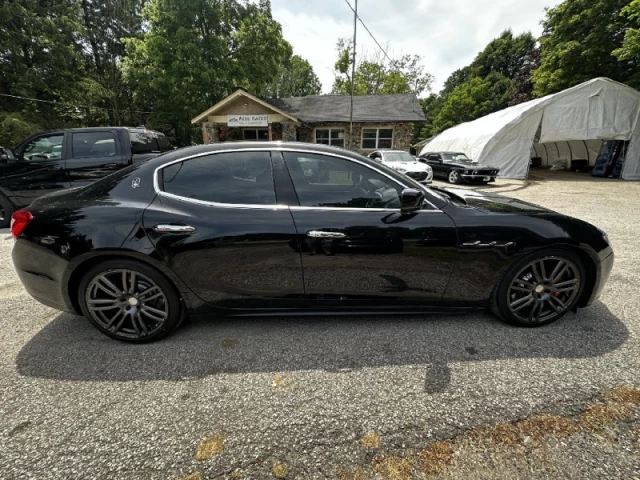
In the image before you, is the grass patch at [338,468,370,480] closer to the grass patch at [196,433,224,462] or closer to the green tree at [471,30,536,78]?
the grass patch at [196,433,224,462]

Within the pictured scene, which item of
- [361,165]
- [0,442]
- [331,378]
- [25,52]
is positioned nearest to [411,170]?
[361,165]

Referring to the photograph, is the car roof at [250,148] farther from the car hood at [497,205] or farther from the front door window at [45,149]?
the front door window at [45,149]

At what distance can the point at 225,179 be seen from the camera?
87.0 inches

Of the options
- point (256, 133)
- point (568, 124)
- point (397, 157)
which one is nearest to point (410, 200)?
point (397, 157)

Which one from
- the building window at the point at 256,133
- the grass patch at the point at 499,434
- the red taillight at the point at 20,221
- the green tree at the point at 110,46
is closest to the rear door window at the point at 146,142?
the red taillight at the point at 20,221

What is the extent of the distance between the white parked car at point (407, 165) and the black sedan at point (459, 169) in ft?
5.68

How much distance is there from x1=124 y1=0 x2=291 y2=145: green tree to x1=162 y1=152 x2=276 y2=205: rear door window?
16.7 m

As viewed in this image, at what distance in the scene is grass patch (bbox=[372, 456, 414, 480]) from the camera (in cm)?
130

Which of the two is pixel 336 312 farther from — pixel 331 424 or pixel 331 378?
pixel 331 424

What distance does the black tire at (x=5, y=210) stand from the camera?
540 centimetres

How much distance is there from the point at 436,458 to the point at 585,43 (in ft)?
87.0

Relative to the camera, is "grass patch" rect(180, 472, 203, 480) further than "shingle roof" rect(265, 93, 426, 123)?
No

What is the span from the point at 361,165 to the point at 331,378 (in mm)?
1603

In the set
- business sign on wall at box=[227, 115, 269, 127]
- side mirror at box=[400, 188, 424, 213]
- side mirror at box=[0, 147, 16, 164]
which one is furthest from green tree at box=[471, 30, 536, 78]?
side mirror at box=[0, 147, 16, 164]
